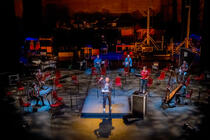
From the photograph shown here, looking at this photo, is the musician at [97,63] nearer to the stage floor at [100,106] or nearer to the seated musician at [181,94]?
the stage floor at [100,106]

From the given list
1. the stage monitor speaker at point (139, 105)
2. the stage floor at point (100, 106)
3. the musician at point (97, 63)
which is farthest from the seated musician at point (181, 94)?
the musician at point (97, 63)

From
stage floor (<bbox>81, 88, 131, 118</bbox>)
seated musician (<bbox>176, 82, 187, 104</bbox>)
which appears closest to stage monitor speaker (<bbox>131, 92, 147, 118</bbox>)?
stage floor (<bbox>81, 88, 131, 118</bbox>)

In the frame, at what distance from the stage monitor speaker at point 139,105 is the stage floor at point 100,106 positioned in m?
0.46

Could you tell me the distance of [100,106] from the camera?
962cm

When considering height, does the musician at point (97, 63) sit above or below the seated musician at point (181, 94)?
above

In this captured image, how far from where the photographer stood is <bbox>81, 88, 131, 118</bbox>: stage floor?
8.91 meters

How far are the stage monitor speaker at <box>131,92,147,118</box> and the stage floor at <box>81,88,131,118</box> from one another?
18.0 inches

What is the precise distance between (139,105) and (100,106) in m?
2.11

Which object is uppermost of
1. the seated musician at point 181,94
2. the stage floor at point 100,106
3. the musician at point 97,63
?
the musician at point 97,63

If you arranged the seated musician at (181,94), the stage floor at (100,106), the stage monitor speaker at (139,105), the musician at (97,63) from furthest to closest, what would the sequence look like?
1. the musician at (97,63)
2. the seated musician at (181,94)
3. the stage floor at (100,106)
4. the stage monitor speaker at (139,105)

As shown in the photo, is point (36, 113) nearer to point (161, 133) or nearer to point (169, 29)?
point (161, 133)

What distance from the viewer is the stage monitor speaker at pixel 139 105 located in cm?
835

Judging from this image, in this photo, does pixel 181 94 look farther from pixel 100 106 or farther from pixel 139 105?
pixel 100 106

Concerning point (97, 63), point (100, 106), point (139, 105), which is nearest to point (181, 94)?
point (139, 105)
